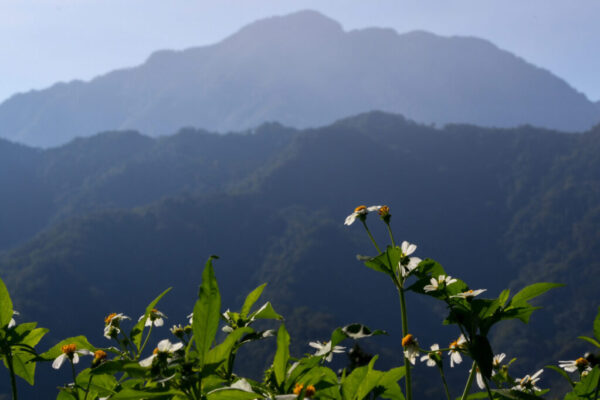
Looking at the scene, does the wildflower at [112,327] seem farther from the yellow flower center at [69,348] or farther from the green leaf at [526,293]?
the green leaf at [526,293]

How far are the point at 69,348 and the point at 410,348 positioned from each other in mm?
851

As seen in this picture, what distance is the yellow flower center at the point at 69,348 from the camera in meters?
1.29

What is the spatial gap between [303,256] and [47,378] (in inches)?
2576

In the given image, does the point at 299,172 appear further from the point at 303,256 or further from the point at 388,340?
the point at 388,340

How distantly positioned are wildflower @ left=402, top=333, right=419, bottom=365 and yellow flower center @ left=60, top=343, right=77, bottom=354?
0.82m

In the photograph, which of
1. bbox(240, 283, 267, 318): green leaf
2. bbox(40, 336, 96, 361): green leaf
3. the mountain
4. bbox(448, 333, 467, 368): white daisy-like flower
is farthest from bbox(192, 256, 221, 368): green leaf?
the mountain

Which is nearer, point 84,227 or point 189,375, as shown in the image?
point 189,375

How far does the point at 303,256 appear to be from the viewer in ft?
442

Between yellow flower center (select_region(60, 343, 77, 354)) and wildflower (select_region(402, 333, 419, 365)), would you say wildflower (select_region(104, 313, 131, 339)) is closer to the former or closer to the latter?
yellow flower center (select_region(60, 343, 77, 354))

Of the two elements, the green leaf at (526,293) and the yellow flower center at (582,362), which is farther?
the yellow flower center at (582,362)

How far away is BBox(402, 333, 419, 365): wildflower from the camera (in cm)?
122

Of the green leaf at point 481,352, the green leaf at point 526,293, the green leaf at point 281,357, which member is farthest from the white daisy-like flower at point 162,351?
the green leaf at point 526,293

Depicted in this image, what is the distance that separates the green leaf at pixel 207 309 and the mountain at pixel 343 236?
94737 millimetres

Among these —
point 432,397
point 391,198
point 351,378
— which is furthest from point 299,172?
point 351,378
